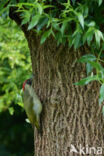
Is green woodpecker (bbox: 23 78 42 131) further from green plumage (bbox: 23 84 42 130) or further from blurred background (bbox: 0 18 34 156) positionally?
blurred background (bbox: 0 18 34 156)

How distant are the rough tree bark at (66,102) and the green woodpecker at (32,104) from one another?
7cm

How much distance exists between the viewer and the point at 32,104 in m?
3.08

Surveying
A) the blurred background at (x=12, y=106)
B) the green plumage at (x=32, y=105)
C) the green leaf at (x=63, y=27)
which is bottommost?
the blurred background at (x=12, y=106)

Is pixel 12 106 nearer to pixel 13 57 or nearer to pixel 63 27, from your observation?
pixel 13 57

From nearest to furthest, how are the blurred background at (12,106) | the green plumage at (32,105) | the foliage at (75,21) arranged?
1. the foliage at (75,21)
2. the green plumage at (32,105)
3. the blurred background at (12,106)

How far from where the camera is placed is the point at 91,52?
2729mm

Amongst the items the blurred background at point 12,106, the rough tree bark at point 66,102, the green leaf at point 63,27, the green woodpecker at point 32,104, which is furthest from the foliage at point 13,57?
the green leaf at point 63,27

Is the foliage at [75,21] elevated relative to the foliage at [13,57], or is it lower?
elevated

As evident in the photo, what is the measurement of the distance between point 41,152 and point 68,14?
1.42 metres

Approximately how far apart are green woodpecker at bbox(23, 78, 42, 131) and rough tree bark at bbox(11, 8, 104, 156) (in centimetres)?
7

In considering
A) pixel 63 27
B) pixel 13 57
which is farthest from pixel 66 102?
pixel 13 57

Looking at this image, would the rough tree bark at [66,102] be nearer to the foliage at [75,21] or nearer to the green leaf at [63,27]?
the foliage at [75,21]

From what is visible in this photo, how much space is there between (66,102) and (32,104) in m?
0.36

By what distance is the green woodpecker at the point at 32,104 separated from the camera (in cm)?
300
